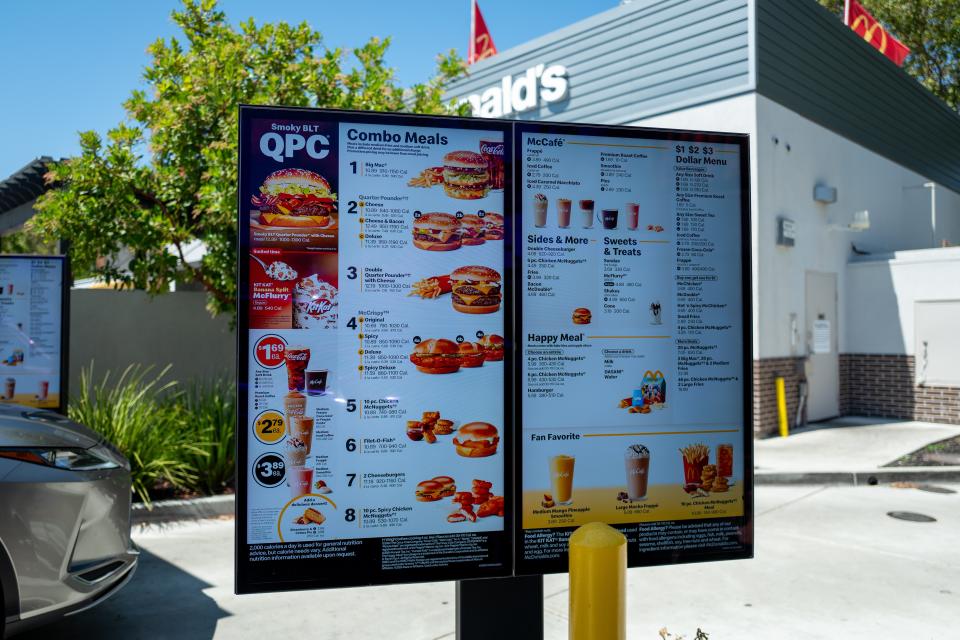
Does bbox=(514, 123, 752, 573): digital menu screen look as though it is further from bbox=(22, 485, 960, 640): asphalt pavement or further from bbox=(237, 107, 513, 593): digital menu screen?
bbox=(22, 485, 960, 640): asphalt pavement

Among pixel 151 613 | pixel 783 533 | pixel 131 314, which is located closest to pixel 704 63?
pixel 783 533

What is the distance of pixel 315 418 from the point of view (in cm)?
253

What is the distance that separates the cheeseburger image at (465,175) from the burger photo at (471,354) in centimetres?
53

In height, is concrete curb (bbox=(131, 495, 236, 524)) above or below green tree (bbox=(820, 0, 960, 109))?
below

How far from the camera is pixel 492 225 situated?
268 cm

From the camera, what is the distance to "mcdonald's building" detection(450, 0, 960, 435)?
11766 mm

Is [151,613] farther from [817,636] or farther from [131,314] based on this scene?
[131,314]

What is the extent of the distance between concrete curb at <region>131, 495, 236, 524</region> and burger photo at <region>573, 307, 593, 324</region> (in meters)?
5.75

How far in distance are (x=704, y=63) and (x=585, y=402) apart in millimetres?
10956

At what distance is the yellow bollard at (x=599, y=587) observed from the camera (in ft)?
7.41

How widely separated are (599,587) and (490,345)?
0.90 metres

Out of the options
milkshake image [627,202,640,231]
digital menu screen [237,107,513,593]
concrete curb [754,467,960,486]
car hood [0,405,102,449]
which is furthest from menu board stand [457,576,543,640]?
concrete curb [754,467,960,486]

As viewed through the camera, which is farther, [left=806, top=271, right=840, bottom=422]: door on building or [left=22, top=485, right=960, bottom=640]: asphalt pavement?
[left=806, top=271, right=840, bottom=422]: door on building

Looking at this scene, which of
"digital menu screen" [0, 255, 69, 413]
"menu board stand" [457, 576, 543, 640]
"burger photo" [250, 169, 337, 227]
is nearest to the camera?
"burger photo" [250, 169, 337, 227]
